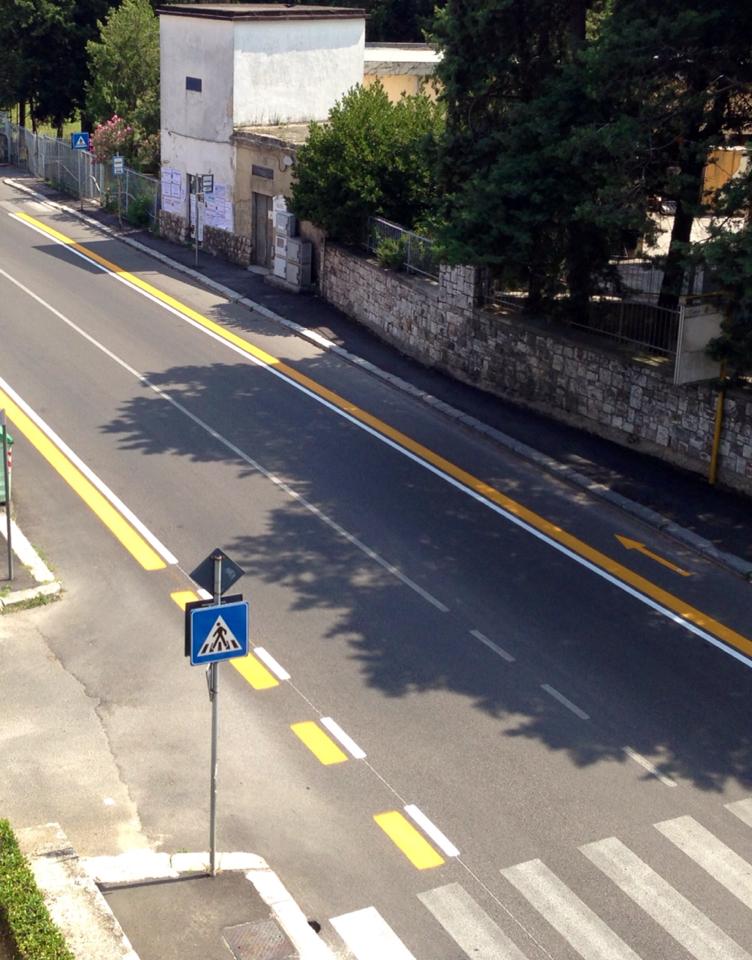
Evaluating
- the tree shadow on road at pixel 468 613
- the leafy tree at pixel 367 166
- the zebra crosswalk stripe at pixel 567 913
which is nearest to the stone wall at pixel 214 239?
the leafy tree at pixel 367 166

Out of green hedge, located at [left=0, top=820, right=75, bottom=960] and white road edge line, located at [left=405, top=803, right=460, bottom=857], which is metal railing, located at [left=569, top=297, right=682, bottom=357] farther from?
green hedge, located at [left=0, top=820, right=75, bottom=960]

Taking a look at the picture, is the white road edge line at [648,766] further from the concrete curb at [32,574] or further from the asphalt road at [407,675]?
the concrete curb at [32,574]

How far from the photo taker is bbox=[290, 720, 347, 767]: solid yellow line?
472 inches

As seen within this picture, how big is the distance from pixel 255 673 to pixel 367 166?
16706 millimetres

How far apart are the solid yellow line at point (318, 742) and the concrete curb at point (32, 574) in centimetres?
421

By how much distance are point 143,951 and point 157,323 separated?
19.7m

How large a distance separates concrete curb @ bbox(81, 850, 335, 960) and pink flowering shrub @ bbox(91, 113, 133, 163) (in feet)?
111

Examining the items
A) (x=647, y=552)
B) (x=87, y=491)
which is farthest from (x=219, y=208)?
Answer: (x=647, y=552)

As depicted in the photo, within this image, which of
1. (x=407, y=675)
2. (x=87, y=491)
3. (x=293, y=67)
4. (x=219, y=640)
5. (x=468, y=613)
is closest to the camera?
(x=219, y=640)

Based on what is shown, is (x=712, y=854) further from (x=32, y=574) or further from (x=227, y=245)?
(x=227, y=245)

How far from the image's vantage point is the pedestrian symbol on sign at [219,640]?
992 centimetres

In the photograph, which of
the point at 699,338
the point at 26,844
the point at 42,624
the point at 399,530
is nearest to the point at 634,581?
the point at 399,530

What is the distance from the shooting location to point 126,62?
4369 centimetres

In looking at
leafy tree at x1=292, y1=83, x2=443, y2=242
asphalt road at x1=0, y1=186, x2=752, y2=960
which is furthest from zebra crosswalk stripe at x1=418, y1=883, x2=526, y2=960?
leafy tree at x1=292, y1=83, x2=443, y2=242
